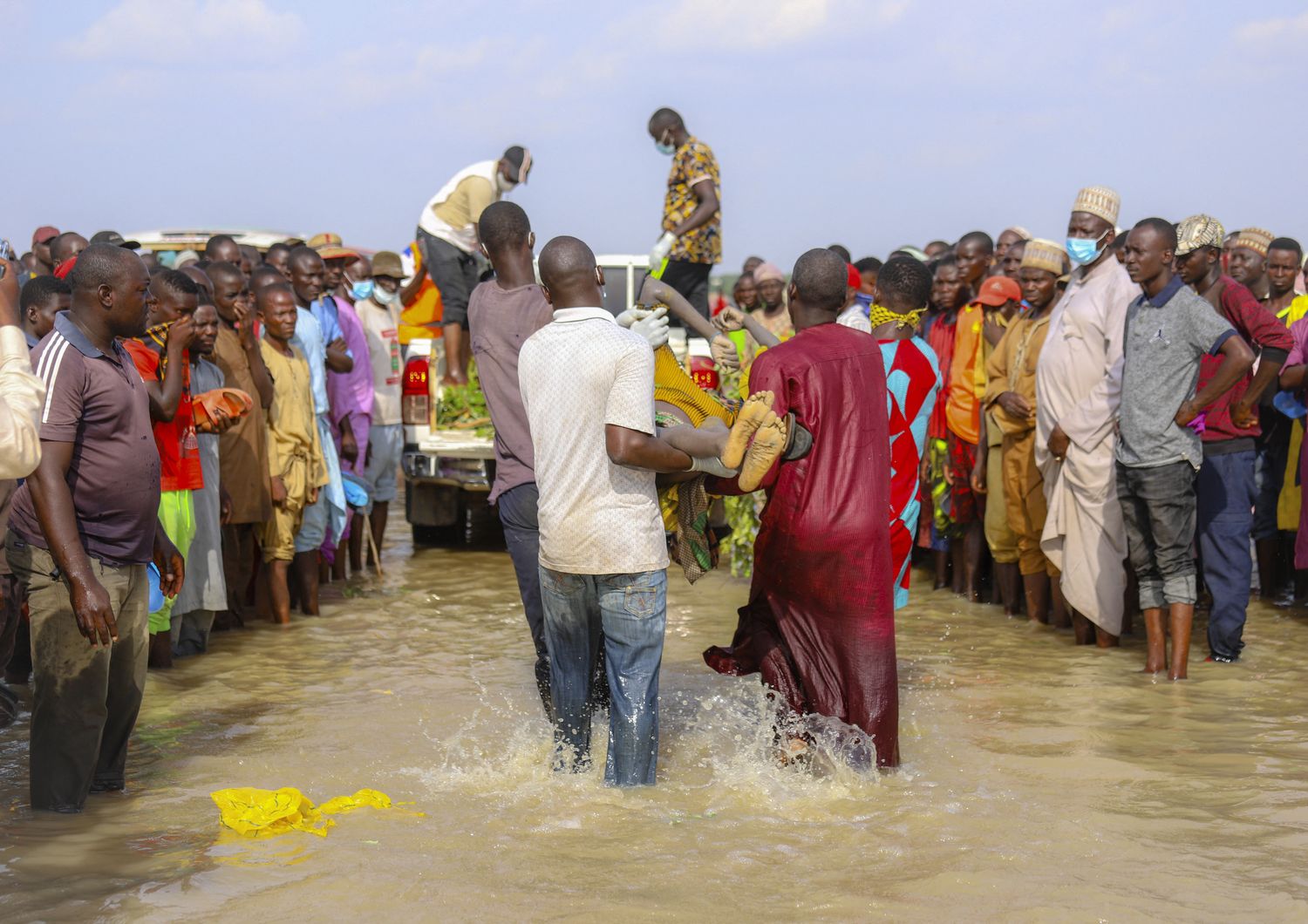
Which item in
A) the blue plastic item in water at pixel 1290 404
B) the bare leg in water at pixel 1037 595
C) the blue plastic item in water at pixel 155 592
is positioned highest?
the blue plastic item in water at pixel 1290 404

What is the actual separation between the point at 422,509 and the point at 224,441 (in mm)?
3500

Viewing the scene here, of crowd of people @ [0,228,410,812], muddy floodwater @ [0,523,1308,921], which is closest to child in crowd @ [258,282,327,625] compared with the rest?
crowd of people @ [0,228,410,812]

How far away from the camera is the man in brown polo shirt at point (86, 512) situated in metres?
4.68

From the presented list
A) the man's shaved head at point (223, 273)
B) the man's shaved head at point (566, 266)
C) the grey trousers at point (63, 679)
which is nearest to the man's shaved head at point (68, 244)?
the man's shaved head at point (223, 273)

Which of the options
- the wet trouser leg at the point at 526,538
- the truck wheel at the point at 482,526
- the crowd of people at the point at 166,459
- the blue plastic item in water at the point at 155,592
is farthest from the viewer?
the truck wheel at the point at 482,526

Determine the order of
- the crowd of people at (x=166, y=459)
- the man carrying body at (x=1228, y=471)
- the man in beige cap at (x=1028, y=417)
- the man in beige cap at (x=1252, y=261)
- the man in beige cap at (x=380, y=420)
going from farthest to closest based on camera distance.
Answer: the man in beige cap at (x=380, y=420), the man in beige cap at (x=1252, y=261), the man in beige cap at (x=1028, y=417), the man carrying body at (x=1228, y=471), the crowd of people at (x=166, y=459)

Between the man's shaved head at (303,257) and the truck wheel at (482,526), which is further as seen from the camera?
the truck wheel at (482,526)

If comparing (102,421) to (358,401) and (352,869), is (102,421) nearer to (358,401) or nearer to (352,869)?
(352,869)

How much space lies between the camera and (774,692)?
5355mm

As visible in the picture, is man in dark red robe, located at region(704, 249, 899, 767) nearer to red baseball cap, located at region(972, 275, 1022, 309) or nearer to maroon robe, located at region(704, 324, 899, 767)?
maroon robe, located at region(704, 324, 899, 767)

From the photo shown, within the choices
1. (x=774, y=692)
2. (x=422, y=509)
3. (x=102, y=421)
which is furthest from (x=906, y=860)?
(x=422, y=509)

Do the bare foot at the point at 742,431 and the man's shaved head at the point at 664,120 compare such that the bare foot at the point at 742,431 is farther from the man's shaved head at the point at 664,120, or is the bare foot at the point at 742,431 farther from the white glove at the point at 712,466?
the man's shaved head at the point at 664,120

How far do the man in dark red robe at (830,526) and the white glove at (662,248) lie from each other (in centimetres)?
525

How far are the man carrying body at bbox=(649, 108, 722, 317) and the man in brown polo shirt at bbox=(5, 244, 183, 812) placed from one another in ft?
19.7
